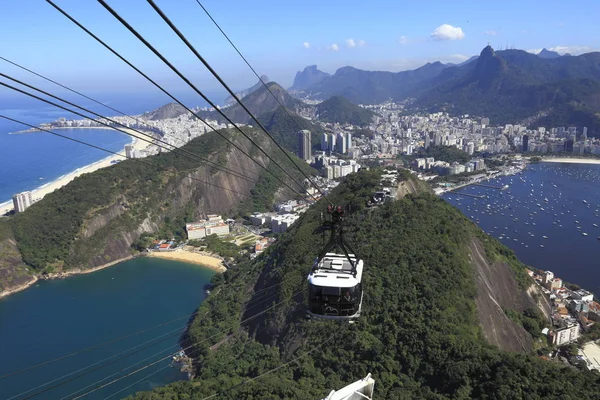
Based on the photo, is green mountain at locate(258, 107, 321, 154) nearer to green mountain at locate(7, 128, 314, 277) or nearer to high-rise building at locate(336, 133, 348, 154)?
high-rise building at locate(336, 133, 348, 154)

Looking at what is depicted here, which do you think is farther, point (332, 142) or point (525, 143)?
point (332, 142)

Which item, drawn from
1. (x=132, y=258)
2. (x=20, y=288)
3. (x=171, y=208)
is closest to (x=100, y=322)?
(x=20, y=288)

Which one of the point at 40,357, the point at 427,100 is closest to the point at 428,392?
the point at 40,357

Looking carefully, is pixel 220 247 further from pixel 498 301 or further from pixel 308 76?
pixel 308 76

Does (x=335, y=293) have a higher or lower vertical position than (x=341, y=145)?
higher

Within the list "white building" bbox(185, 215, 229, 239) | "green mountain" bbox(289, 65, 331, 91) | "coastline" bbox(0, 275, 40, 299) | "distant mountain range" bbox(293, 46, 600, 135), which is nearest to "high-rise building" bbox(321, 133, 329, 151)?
"white building" bbox(185, 215, 229, 239)

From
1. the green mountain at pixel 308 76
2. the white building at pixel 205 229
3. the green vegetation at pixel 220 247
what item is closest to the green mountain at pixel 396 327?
the green vegetation at pixel 220 247

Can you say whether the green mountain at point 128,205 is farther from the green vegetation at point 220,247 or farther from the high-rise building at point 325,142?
the high-rise building at point 325,142

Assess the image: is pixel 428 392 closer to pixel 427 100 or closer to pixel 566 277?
pixel 566 277
